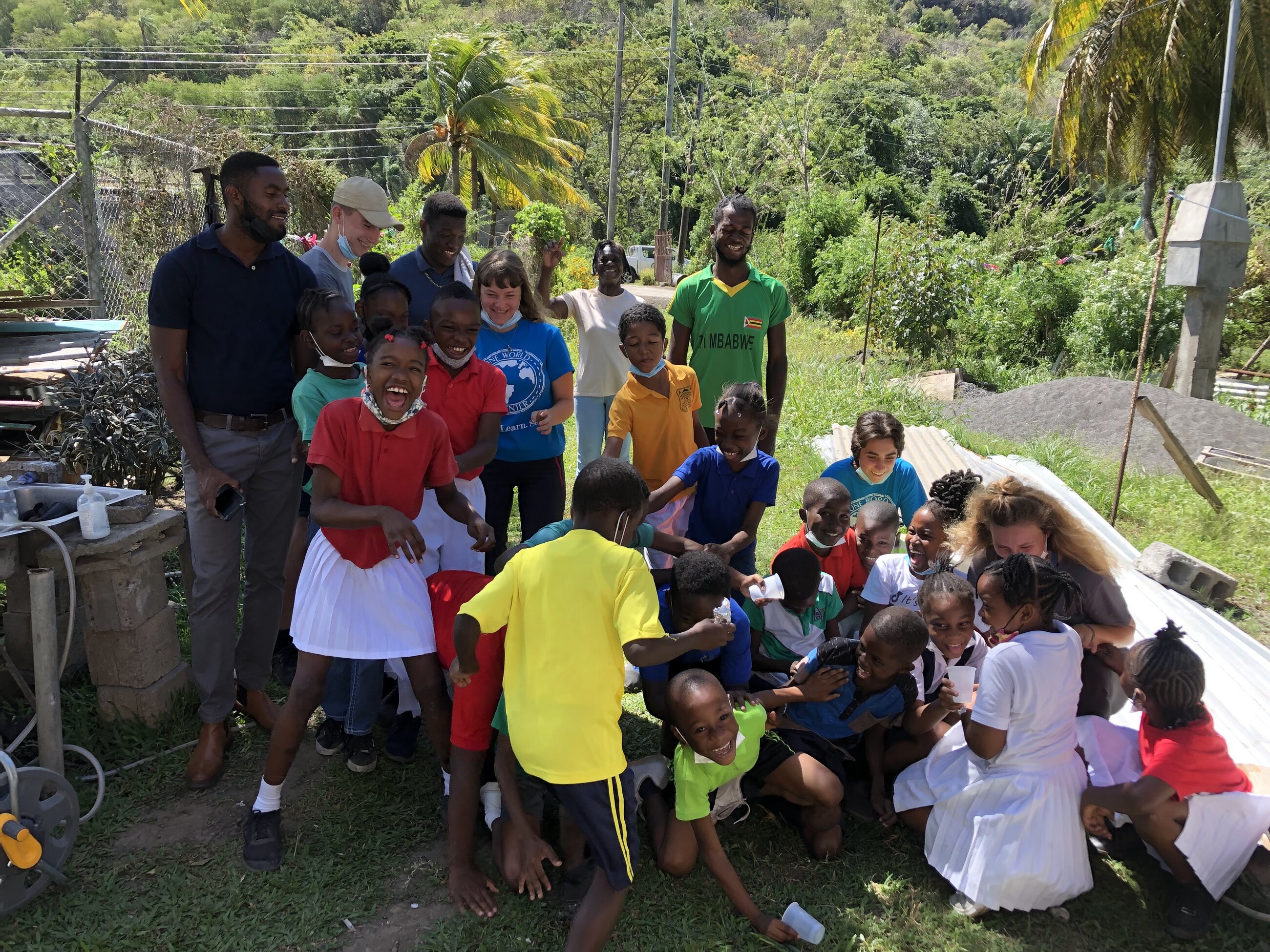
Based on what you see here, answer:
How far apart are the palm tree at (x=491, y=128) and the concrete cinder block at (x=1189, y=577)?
67.4 ft

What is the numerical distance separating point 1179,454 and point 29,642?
6132mm

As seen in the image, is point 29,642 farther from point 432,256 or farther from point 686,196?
point 686,196

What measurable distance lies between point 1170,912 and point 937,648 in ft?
3.35

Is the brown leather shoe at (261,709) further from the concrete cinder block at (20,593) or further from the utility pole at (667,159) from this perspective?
the utility pole at (667,159)

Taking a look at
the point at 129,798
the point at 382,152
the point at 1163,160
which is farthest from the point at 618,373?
the point at 382,152

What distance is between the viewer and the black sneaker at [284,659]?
3.79m

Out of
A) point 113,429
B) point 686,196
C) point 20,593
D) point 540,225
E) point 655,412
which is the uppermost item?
point 686,196

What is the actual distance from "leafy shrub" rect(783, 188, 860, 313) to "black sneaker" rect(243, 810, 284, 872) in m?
15.2

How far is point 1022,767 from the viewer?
9.02ft

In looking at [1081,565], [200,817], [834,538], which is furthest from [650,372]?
[200,817]

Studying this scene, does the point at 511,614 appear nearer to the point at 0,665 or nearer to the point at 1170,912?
the point at 1170,912

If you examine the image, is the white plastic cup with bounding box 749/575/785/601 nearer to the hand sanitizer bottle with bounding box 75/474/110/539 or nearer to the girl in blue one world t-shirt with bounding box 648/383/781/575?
the girl in blue one world t-shirt with bounding box 648/383/781/575

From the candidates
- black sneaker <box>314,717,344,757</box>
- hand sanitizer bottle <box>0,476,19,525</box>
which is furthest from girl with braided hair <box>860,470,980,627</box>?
hand sanitizer bottle <box>0,476,19,525</box>

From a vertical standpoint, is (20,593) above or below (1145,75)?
below
